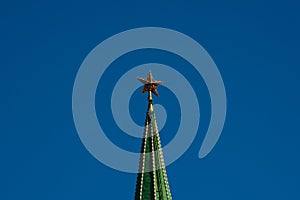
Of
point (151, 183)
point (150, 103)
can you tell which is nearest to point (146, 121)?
point (150, 103)

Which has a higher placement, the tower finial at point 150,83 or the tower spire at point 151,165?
the tower finial at point 150,83

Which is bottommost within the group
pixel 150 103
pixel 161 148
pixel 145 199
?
pixel 145 199

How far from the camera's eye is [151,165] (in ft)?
235

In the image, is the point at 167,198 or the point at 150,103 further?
the point at 150,103

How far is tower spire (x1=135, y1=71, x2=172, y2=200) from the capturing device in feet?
229

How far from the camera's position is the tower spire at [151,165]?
229ft

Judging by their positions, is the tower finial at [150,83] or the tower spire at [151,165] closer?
the tower spire at [151,165]

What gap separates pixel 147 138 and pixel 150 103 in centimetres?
423

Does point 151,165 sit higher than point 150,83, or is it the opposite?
point 150,83

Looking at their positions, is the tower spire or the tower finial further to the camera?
the tower finial

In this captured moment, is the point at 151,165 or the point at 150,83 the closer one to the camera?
the point at 151,165

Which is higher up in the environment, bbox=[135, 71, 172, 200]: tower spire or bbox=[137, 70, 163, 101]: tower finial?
bbox=[137, 70, 163, 101]: tower finial

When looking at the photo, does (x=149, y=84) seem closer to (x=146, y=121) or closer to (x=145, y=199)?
(x=146, y=121)

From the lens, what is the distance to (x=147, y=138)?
241 ft
